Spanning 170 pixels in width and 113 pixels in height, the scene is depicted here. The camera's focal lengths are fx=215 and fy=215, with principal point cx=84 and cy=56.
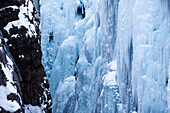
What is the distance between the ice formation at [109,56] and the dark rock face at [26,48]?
208 centimetres

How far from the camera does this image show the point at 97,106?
7.80 metres

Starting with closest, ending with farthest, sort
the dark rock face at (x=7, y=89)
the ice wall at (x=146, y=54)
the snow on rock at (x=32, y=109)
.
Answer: the dark rock face at (x=7, y=89) < the ice wall at (x=146, y=54) < the snow on rock at (x=32, y=109)

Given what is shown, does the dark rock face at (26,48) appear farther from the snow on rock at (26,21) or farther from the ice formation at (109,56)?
the ice formation at (109,56)

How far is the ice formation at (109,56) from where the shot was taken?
462cm

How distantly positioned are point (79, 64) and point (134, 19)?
454cm

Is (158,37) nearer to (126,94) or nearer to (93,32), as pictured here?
(126,94)

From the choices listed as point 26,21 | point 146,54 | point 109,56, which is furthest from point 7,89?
point 109,56

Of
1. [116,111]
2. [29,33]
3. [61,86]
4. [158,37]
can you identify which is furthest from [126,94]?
[61,86]

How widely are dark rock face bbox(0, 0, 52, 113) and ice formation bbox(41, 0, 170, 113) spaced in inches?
81.8

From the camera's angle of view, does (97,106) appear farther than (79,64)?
No

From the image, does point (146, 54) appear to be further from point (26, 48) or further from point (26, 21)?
point (26, 21)

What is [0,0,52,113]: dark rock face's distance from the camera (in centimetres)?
566

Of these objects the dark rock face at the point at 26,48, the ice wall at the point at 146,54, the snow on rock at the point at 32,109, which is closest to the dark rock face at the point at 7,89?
the dark rock face at the point at 26,48

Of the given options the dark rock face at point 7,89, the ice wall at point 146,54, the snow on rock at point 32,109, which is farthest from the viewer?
the snow on rock at point 32,109
